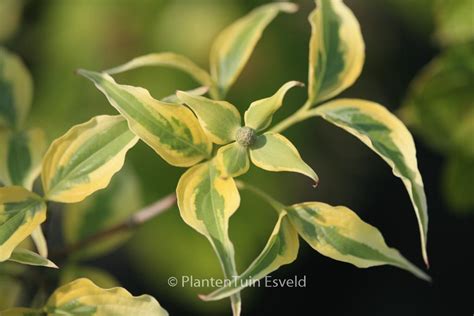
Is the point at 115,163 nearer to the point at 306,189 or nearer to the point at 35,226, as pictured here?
the point at 35,226

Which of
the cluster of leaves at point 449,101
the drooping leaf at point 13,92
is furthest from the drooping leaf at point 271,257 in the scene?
the cluster of leaves at point 449,101

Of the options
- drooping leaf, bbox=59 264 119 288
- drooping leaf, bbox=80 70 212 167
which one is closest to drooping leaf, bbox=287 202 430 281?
drooping leaf, bbox=80 70 212 167

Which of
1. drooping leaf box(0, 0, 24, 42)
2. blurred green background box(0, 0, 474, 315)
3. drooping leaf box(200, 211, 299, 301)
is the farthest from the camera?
drooping leaf box(0, 0, 24, 42)

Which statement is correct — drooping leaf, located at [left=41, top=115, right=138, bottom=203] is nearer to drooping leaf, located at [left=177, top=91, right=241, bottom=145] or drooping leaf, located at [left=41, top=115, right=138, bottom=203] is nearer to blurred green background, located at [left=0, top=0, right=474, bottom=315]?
drooping leaf, located at [left=177, top=91, right=241, bottom=145]

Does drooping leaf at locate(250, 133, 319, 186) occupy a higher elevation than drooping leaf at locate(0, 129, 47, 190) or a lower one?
higher

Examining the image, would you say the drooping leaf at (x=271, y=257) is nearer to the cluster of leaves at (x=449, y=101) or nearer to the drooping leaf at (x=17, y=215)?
the drooping leaf at (x=17, y=215)

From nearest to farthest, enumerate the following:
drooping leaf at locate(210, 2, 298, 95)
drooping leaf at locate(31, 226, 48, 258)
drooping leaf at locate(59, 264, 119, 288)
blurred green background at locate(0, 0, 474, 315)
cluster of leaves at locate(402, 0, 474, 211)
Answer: drooping leaf at locate(31, 226, 48, 258)
drooping leaf at locate(210, 2, 298, 95)
drooping leaf at locate(59, 264, 119, 288)
cluster of leaves at locate(402, 0, 474, 211)
blurred green background at locate(0, 0, 474, 315)
